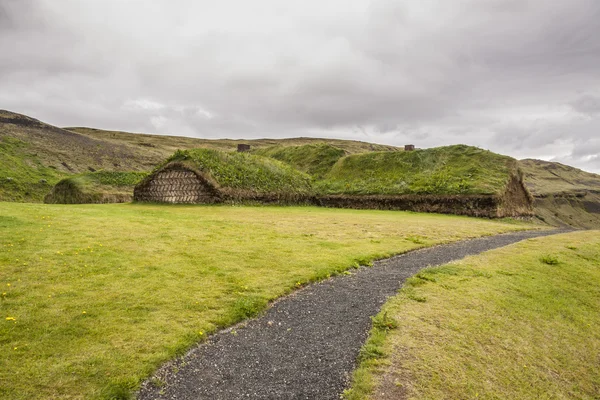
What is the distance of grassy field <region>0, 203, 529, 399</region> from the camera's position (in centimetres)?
645

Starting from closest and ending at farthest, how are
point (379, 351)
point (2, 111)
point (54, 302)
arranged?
point (379, 351) → point (54, 302) → point (2, 111)

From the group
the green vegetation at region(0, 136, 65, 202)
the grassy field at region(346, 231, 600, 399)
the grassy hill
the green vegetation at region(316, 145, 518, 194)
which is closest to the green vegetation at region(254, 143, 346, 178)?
the green vegetation at region(316, 145, 518, 194)

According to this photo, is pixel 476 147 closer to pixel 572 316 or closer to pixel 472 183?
pixel 472 183

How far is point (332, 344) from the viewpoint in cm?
766

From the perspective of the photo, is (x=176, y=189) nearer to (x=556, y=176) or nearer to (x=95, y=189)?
(x=95, y=189)

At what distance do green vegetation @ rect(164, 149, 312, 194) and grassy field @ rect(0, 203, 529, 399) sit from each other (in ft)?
67.5

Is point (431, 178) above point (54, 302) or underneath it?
above

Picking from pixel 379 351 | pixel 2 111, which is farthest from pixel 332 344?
pixel 2 111

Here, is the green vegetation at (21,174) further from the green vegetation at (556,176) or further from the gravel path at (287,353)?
the green vegetation at (556,176)

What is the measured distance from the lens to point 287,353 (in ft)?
23.9

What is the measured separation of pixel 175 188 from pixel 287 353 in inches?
1414

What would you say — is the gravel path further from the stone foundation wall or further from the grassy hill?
the grassy hill

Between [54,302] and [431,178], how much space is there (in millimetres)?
41149

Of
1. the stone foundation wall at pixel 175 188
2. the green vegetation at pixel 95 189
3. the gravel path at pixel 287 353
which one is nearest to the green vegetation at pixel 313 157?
the stone foundation wall at pixel 175 188
